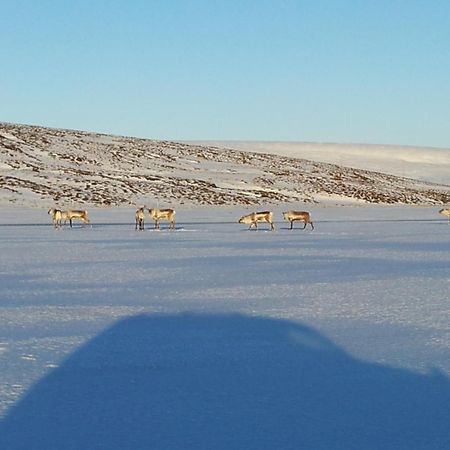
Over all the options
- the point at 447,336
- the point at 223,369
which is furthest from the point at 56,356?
the point at 447,336

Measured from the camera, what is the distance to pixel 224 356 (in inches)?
315

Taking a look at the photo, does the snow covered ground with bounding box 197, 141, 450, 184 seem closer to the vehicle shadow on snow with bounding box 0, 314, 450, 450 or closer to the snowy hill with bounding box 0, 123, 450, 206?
the snowy hill with bounding box 0, 123, 450, 206

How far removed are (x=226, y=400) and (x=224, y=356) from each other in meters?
1.63

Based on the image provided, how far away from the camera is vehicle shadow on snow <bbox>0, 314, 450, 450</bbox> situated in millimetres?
5457

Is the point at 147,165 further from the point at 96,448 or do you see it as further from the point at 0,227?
the point at 96,448

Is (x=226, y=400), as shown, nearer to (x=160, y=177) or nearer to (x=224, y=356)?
(x=224, y=356)

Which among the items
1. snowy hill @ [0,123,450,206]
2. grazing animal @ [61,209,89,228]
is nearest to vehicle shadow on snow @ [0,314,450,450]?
grazing animal @ [61,209,89,228]

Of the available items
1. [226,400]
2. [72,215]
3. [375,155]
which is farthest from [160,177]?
[375,155]

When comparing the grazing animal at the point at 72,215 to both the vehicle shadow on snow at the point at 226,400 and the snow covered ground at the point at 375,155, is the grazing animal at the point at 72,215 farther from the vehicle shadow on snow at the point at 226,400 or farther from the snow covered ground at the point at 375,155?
the snow covered ground at the point at 375,155

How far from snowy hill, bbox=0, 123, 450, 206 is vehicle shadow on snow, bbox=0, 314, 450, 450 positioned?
148ft

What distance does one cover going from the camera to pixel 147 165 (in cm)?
7825

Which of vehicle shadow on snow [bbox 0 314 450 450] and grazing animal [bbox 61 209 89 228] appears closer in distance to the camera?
vehicle shadow on snow [bbox 0 314 450 450]

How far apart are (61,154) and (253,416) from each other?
245 ft

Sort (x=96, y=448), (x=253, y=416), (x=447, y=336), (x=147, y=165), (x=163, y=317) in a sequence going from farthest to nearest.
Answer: (x=147, y=165)
(x=163, y=317)
(x=447, y=336)
(x=253, y=416)
(x=96, y=448)
